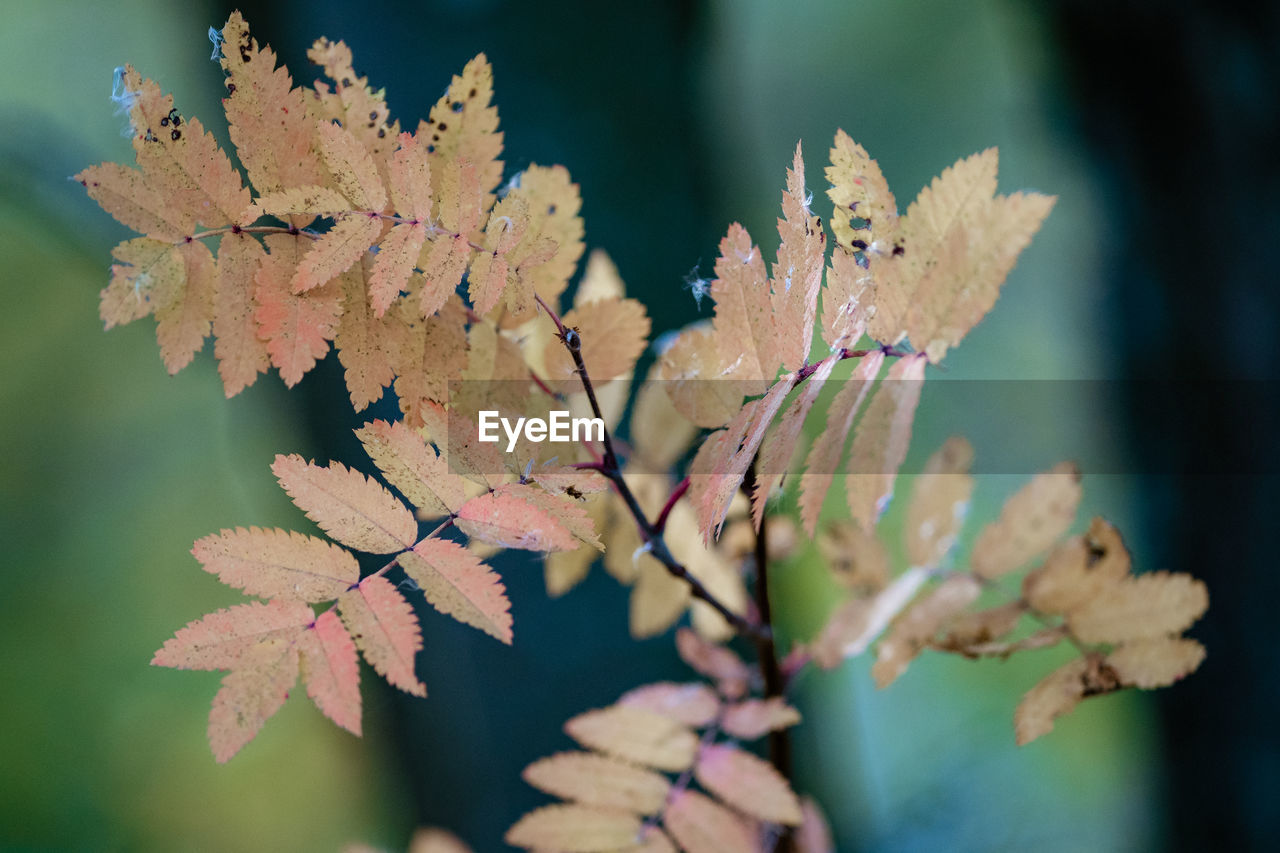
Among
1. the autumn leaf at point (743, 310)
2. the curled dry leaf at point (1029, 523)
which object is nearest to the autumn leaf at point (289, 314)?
the autumn leaf at point (743, 310)

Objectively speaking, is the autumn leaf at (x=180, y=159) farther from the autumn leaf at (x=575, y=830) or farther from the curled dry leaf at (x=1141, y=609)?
the curled dry leaf at (x=1141, y=609)

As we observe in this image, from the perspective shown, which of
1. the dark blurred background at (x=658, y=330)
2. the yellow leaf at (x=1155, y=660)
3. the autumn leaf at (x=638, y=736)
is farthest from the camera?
the dark blurred background at (x=658, y=330)

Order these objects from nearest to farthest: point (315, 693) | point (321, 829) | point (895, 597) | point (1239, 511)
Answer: point (315, 693), point (895, 597), point (1239, 511), point (321, 829)

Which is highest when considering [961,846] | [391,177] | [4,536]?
[391,177]

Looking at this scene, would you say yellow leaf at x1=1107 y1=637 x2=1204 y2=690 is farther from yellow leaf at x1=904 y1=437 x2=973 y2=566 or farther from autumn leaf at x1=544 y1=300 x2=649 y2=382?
autumn leaf at x1=544 y1=300 x2=649 y2=382

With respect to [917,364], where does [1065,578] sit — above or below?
below

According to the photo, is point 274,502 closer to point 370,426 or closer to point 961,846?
point 370,426

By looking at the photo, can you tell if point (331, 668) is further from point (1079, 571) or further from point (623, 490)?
point (1079, 571)

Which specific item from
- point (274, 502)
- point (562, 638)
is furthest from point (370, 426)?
point (274, 502)
